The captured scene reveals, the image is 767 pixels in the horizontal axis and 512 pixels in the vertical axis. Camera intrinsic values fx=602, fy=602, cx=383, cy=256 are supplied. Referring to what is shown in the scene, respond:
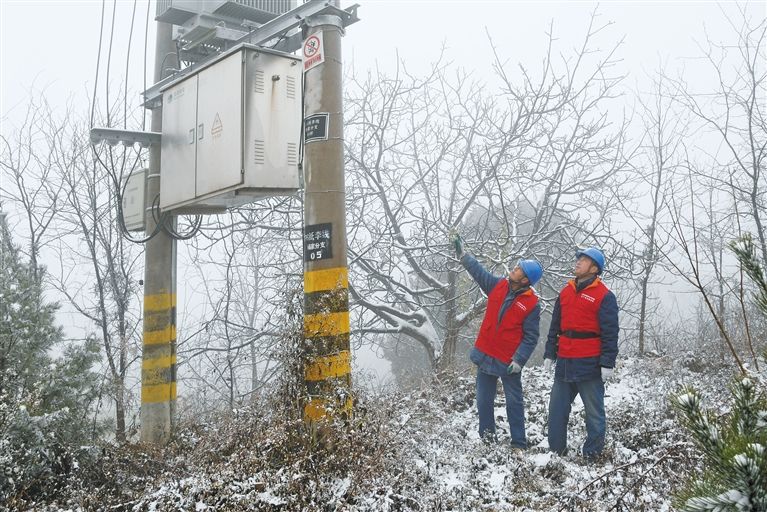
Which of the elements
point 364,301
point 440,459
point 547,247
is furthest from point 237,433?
point 547,247

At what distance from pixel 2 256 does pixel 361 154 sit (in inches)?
250

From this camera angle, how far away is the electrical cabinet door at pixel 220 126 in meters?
5.17

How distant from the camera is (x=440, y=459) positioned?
452cm

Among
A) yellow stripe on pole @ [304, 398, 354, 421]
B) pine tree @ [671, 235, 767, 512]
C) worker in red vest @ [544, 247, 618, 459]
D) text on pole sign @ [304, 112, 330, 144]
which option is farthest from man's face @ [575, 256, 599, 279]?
pine tree @ [671, 235, 767, 512]

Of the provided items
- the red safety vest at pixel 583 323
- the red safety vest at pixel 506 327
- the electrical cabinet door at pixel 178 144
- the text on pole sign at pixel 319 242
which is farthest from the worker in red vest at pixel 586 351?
the electrical cabinet door at pixel 178 144

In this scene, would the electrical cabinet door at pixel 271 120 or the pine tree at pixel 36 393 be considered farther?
the electrical cabinet door at pixel 271 120

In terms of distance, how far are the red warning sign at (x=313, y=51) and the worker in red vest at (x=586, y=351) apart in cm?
278

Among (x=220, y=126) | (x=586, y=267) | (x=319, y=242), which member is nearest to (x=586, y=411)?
(x=586, y=267)

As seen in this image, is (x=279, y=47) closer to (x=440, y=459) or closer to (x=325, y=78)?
(x=325, y=78)

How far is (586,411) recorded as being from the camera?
16.9ft

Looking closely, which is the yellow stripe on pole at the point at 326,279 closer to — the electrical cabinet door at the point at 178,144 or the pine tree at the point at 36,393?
the electrical cabinet door at the point at 178,144

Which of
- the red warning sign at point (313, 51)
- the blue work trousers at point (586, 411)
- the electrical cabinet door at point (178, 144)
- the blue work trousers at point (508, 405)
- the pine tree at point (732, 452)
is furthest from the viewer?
the electrical cabinet door at point (178, 144)

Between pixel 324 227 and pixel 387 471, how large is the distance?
1.82 meters

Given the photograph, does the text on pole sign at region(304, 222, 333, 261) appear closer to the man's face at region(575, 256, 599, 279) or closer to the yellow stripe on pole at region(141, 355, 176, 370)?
the man's face at region(575, 256, 599, 279)
